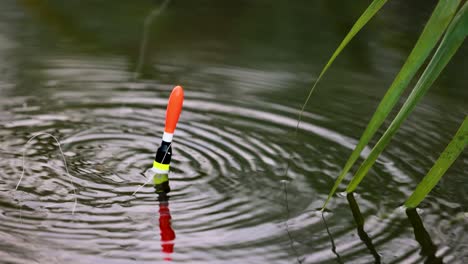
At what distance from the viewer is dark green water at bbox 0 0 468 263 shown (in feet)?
6.75

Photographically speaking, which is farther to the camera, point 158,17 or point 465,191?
point 158,17

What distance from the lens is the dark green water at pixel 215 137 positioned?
2.06m

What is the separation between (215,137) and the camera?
9.17 ft

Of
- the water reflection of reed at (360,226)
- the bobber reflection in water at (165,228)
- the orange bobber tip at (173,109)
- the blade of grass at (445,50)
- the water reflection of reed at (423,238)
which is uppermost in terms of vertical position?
the blade of grass at (445,50)

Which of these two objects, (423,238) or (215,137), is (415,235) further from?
(215,137)

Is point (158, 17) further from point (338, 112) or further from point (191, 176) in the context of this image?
point (191, 176)

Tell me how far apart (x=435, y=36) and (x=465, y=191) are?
94 cm

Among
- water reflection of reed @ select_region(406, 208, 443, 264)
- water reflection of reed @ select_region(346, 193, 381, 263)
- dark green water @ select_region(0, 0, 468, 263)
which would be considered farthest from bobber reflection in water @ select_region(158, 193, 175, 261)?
water reflection of reed @ select_region(406, 208, 443, 264)

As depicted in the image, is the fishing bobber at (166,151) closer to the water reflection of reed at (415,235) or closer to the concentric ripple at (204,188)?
the concentric ripple at (204,188)

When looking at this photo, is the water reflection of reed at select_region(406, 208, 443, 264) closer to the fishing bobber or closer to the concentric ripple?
the concentric ripple

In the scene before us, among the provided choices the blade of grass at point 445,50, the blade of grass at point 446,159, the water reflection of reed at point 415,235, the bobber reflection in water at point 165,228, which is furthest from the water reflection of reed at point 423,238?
the bobber reflection in water at point 165,228

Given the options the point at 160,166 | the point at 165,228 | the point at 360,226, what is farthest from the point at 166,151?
the point at 360,226

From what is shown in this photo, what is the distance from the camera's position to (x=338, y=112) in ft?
10.2

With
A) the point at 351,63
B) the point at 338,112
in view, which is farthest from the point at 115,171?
the point at 351,63
